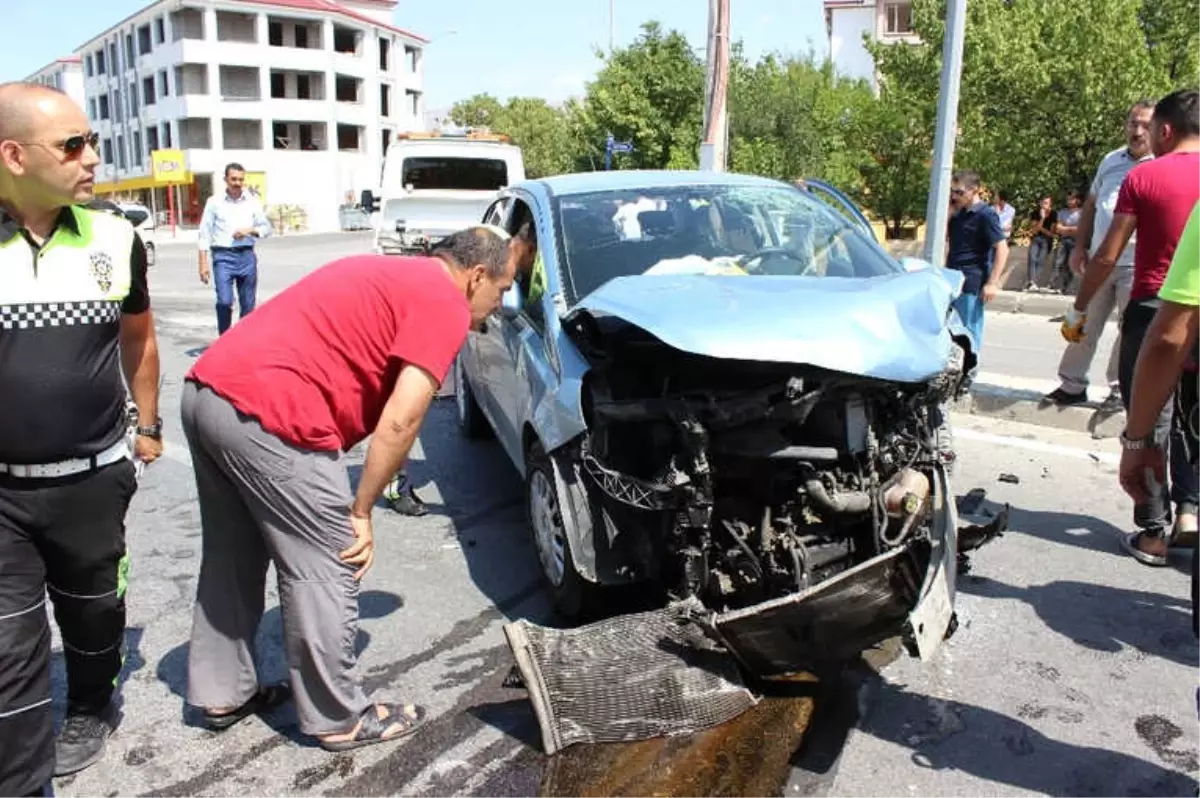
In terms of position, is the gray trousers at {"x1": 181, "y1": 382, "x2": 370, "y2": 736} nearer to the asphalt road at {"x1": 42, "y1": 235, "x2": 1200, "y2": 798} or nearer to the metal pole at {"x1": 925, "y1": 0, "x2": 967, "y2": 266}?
the asphalt road at {"x1": 42, "y1": 235, "x2": 1200, "y2": 798}

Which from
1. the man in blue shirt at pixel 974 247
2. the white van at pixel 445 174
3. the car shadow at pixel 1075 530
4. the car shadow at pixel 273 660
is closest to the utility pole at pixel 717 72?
→ the white van at pixel 445 174

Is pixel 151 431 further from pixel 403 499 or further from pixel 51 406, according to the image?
pixel 403 499

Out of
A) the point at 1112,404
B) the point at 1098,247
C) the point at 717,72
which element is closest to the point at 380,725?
the point at 1098,247

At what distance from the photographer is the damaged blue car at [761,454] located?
10.3 feet

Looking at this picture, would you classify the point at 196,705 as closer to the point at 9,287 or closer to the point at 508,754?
the point at 508,754

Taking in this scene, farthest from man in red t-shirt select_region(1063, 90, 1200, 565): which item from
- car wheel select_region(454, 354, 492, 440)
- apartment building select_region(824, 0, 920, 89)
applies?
apartment building select_region(824, 0, 920, 89)

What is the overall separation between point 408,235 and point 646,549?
8063mm

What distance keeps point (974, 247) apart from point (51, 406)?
6.86 meters

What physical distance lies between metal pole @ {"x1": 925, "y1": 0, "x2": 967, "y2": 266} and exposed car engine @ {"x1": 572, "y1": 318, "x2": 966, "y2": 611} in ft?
15.4

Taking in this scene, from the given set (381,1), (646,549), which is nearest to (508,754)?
(646,549)

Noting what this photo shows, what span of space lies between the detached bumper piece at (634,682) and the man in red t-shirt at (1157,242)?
1.94m

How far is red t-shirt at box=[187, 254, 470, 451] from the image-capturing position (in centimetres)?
288

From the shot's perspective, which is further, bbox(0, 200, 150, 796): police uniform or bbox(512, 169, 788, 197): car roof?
bbox(512, 169, 788, 197): car roof

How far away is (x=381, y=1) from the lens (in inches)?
2955
